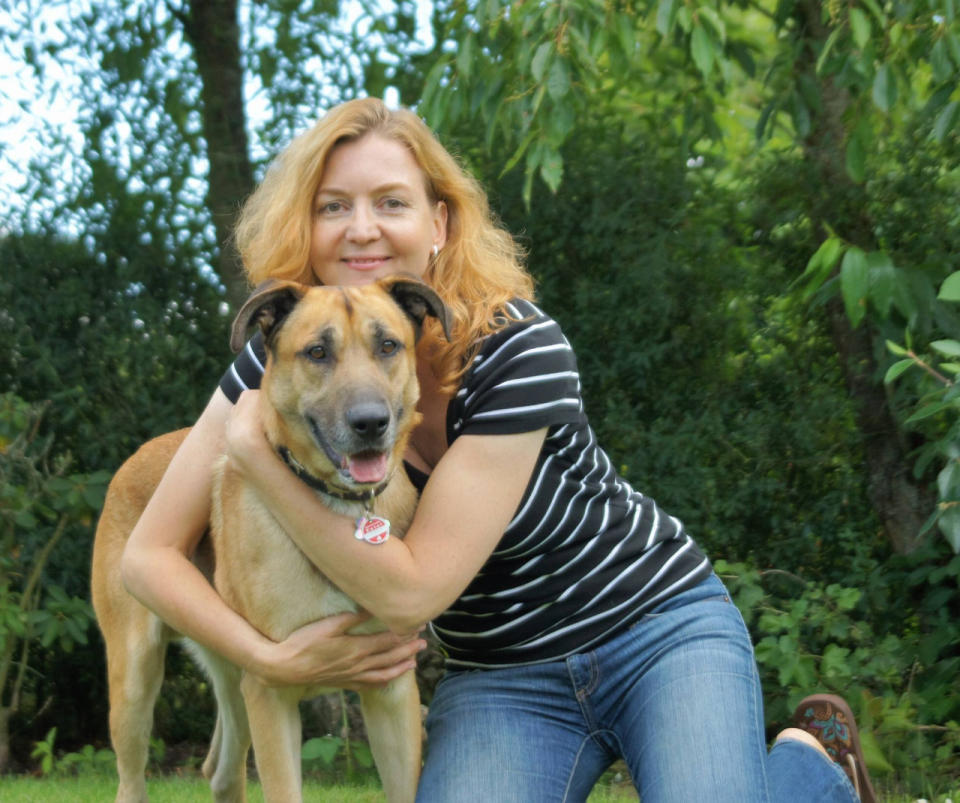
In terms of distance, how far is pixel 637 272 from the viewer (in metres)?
5.84

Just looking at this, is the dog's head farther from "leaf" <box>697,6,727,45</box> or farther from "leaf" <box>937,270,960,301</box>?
"leaf" <box>937,270,960,301</box>

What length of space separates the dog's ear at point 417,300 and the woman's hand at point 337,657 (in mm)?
790

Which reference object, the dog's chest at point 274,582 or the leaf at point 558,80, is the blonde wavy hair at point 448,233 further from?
the dog's chest at point 274,582

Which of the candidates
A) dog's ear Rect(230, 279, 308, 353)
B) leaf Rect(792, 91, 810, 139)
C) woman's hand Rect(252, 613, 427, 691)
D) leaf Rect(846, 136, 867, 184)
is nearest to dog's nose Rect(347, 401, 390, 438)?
dog's ear Rect(230, 279, 308, 353)

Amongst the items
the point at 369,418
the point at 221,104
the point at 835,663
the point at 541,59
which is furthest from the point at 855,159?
the point at 221,104

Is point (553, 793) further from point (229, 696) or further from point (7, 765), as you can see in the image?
point (7, 765)

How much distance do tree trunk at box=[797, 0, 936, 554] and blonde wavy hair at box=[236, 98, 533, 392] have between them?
262cm

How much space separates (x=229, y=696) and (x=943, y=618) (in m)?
3.03

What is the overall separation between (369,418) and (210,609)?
69 cm

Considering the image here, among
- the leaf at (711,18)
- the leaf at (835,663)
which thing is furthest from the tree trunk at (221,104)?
the leaf at (835,663)

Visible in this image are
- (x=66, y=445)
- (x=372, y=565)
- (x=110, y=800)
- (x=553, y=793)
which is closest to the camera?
(x=372, y=565)

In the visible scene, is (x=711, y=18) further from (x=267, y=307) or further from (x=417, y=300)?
(x=267, y=307)

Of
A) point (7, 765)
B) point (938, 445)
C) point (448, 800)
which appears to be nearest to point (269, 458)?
point (448, 800)

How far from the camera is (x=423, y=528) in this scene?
302 cm
